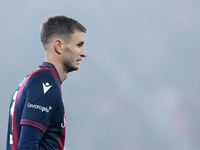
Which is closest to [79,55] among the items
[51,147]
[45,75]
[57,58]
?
[57,58]

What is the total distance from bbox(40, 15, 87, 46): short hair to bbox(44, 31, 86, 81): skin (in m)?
0.06

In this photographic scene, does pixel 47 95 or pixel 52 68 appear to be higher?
pixel 52 68

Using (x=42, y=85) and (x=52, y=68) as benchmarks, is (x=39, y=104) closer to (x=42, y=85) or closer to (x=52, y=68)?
(x=42, y=85)

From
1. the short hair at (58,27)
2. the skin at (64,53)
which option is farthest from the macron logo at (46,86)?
the short hair at (58,27)

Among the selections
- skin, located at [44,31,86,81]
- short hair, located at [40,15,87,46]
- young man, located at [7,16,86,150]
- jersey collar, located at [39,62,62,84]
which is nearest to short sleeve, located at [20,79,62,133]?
young man, located at [7,16,86,150]

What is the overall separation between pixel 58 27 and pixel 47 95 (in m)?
0.93

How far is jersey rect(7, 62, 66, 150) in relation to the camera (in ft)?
9.32

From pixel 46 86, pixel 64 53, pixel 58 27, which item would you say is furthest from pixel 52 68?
pixel 58 27

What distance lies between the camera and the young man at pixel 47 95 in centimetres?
284

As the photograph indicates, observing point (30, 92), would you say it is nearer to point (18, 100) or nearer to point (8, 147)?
point (18, 100)

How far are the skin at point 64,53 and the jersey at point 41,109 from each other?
14cm

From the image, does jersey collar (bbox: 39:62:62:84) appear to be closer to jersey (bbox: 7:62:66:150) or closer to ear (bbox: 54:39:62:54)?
jersey (bbox: 7:62:66:150)

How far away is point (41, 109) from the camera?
2842 millimetres

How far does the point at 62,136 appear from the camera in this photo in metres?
3.18
